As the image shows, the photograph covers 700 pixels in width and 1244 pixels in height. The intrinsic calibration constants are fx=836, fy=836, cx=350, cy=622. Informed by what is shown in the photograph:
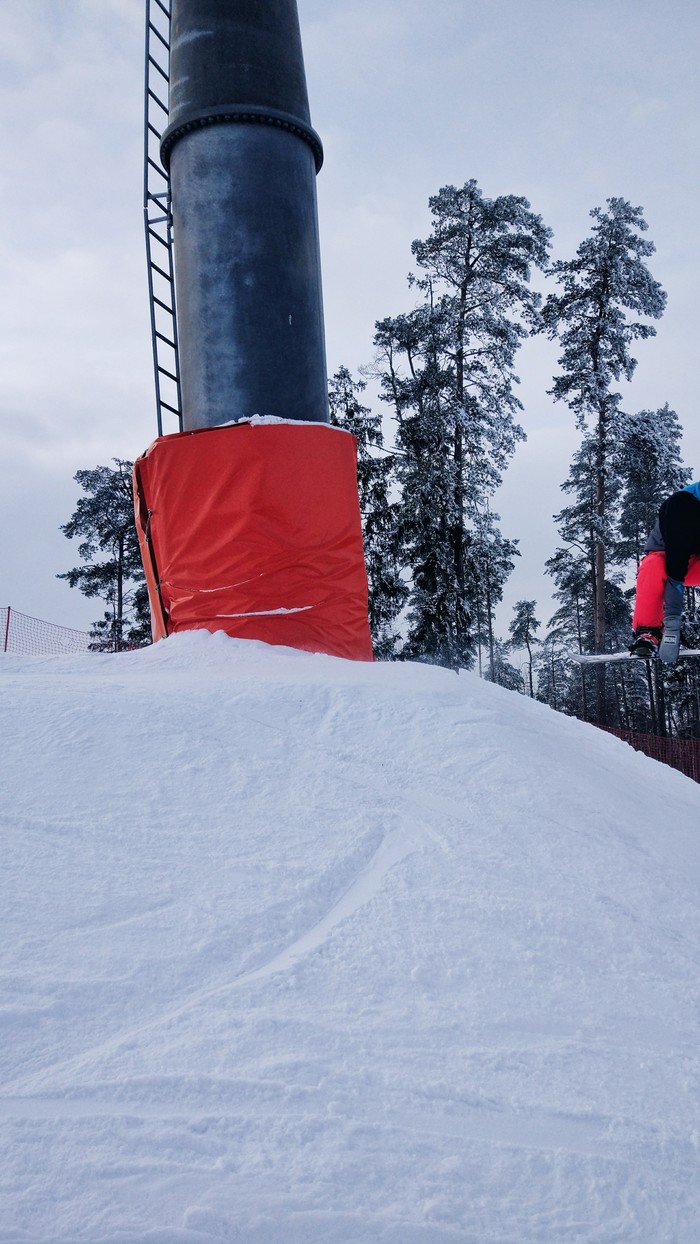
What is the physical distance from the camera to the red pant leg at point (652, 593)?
5.51 meters

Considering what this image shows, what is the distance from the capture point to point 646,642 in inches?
216

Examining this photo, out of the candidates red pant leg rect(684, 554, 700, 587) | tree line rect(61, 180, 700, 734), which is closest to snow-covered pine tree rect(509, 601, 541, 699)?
tree line rect(61, 180, 700, 734)

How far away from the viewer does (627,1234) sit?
2.02 metres

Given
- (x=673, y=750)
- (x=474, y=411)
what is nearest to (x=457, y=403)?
(x=474, y=411)

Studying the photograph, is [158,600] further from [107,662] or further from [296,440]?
[296,440]

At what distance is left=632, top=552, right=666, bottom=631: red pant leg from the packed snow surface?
3.97 ft

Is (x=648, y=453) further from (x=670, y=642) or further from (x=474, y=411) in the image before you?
(x=670, y=642)

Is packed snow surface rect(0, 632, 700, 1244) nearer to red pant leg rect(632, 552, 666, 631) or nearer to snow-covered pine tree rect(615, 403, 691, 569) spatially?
red pant leg rect(632, 552, 666, 631)

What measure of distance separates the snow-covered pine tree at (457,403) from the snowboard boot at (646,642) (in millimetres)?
16132

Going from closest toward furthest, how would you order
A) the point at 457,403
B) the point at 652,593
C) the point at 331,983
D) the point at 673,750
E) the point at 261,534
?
the point at 331,983 < the point at 652,593 < the point at 261,534 < the point at 673,750 < the point at 457,403

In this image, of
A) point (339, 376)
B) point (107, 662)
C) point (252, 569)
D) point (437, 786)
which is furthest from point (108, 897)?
point (339, 376)

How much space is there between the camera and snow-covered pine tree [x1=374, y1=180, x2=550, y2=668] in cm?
2203

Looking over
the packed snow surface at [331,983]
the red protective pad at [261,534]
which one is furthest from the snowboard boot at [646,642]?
the red protective pad at [261,534]

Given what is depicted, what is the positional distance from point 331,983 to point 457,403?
21.4 meters
